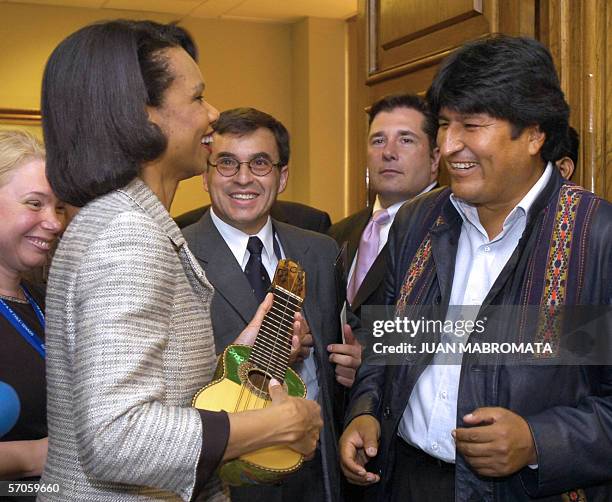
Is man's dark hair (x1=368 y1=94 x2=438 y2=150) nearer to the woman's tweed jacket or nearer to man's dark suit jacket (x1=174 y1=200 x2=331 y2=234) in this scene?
man's dark suit jacket (x1=174 y1=200 x2=331 y2=234)

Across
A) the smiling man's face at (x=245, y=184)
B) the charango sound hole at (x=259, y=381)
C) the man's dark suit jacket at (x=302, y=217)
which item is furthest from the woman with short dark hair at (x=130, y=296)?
the man's dark suit jacket at (x=302, y=217)

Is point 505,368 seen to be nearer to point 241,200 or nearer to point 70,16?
point 241,200

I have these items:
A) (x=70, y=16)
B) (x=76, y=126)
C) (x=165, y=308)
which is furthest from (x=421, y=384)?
(x=70, y=16)

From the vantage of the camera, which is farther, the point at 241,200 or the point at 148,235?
the point at 241,200

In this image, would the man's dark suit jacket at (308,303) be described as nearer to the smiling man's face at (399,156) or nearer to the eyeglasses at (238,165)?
the eyeglasses at (238,165)

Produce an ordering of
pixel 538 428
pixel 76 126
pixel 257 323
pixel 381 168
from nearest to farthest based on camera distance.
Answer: pixel 76 126
pixel 538 428
pixel 257 323
pixel 381 168

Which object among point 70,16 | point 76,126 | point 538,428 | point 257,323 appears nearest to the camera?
point 76,126

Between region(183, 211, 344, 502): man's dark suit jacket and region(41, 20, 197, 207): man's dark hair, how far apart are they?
1110mm

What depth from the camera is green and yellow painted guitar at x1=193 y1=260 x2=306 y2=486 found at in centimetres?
146

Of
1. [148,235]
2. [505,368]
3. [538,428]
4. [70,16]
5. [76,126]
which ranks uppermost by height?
[70,16]

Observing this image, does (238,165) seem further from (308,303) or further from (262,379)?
(262,379)

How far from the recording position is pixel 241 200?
2.74m

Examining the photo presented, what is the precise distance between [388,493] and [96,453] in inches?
35.2

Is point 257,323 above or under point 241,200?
under
